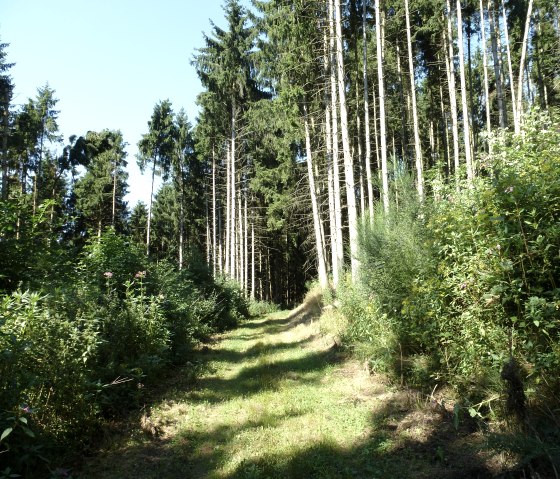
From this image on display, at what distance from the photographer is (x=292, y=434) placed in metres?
5.16

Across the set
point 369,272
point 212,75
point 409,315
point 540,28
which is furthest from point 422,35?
point 409,315

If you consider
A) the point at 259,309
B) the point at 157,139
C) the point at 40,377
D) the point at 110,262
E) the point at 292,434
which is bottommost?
the point at 292,434

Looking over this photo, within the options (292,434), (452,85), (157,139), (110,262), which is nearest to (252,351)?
(110,262)

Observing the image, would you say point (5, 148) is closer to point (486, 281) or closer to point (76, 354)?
point (76, 354)

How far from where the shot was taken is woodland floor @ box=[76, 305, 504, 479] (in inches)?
163

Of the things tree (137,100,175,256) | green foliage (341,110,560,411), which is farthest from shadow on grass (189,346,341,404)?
Answer: tree (137,100,175,256)

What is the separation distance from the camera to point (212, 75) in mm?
26109

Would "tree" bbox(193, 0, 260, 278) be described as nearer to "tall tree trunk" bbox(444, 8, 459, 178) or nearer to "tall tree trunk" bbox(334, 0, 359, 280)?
"tall tree trunk" bbox(444, 8, 459, 178)

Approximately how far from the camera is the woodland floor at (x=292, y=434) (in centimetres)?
415

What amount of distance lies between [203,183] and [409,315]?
34.1m

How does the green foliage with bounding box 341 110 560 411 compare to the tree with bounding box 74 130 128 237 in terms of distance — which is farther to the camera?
the tree with bounding box 74 130 128 237

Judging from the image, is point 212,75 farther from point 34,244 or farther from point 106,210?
point 34,244

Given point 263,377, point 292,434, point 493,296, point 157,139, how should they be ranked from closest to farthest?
point 493,296
point 292,434
point 263,377
point 157,139

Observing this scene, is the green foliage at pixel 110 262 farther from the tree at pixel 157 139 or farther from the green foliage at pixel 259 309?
the tree at pixel 157 139
